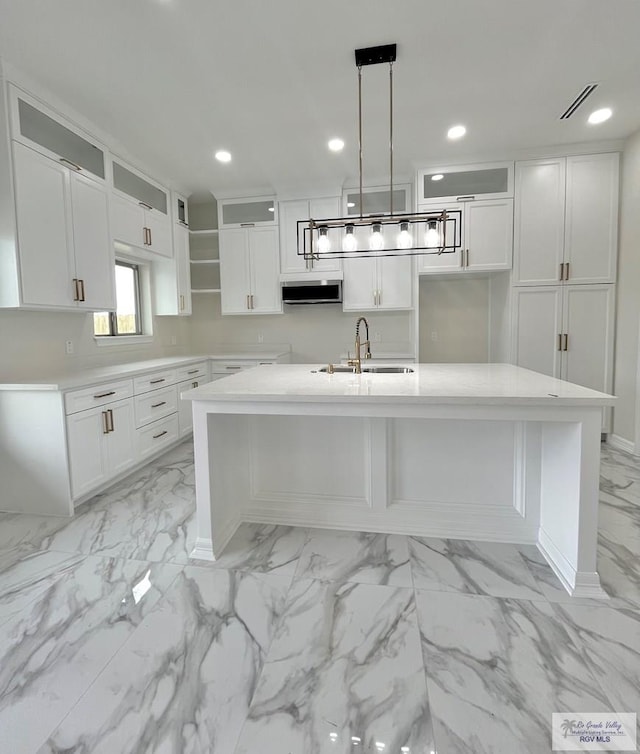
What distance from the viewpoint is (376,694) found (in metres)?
1.24

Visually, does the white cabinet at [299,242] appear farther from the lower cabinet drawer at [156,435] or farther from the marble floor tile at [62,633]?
the marble floor tile at [62,633]

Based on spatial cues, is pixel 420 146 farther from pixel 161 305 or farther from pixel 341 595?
pixel 341 595

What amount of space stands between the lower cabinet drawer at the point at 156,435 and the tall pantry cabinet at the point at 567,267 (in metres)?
3.41

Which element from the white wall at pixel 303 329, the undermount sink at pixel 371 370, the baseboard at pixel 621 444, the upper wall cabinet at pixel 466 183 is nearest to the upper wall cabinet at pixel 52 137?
the white wall at pixel 303 329

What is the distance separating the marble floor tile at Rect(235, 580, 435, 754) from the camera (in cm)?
111

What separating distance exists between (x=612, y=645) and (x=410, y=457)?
1082 millimetres

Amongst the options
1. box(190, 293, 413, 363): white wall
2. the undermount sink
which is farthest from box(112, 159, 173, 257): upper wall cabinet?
the undermount sink

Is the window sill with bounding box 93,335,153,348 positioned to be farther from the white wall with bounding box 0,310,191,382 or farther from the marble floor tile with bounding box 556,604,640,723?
the marble floor tile with bounding box 556,604,640,723

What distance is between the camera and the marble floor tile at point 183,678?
3.66ft

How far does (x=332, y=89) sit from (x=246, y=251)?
2157mm

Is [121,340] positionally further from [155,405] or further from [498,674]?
[498,674]

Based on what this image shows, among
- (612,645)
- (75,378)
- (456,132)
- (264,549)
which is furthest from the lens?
(456,132)

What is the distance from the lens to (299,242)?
4.35 m

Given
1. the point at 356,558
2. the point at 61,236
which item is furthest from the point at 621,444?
the point at 61,236
